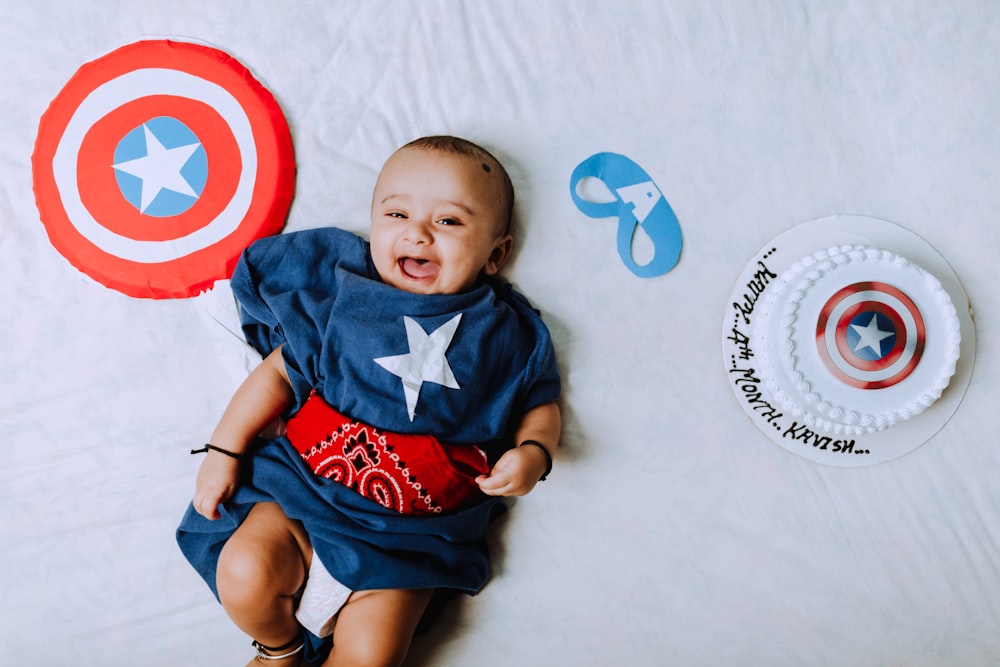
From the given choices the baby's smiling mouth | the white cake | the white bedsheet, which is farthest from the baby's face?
the white cake

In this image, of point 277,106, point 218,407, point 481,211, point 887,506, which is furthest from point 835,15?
point 218,407

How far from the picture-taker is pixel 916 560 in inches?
42.7

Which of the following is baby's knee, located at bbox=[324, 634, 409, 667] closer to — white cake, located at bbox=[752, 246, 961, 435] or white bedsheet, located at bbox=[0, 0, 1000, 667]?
white bedsheet, located at bbox=[0, 0, 1000, 667]

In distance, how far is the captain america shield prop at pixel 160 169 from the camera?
1.08m

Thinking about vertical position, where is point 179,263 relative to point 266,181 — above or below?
below

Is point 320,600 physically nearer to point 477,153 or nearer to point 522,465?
point 522,465

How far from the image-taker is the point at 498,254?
107 cm

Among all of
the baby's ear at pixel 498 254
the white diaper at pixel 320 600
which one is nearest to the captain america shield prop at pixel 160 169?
the baby's ear at pixel 498 254

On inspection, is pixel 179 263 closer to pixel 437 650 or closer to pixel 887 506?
pixel 437 650

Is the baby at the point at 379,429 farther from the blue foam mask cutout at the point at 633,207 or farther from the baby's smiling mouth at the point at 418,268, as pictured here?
the blue foam mask cutout at the point at 633,207

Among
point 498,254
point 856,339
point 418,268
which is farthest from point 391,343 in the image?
point 856,339

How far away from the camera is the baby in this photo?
3.04 ft

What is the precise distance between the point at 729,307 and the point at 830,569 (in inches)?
16.8

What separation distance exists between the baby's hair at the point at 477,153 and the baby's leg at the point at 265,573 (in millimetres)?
524
